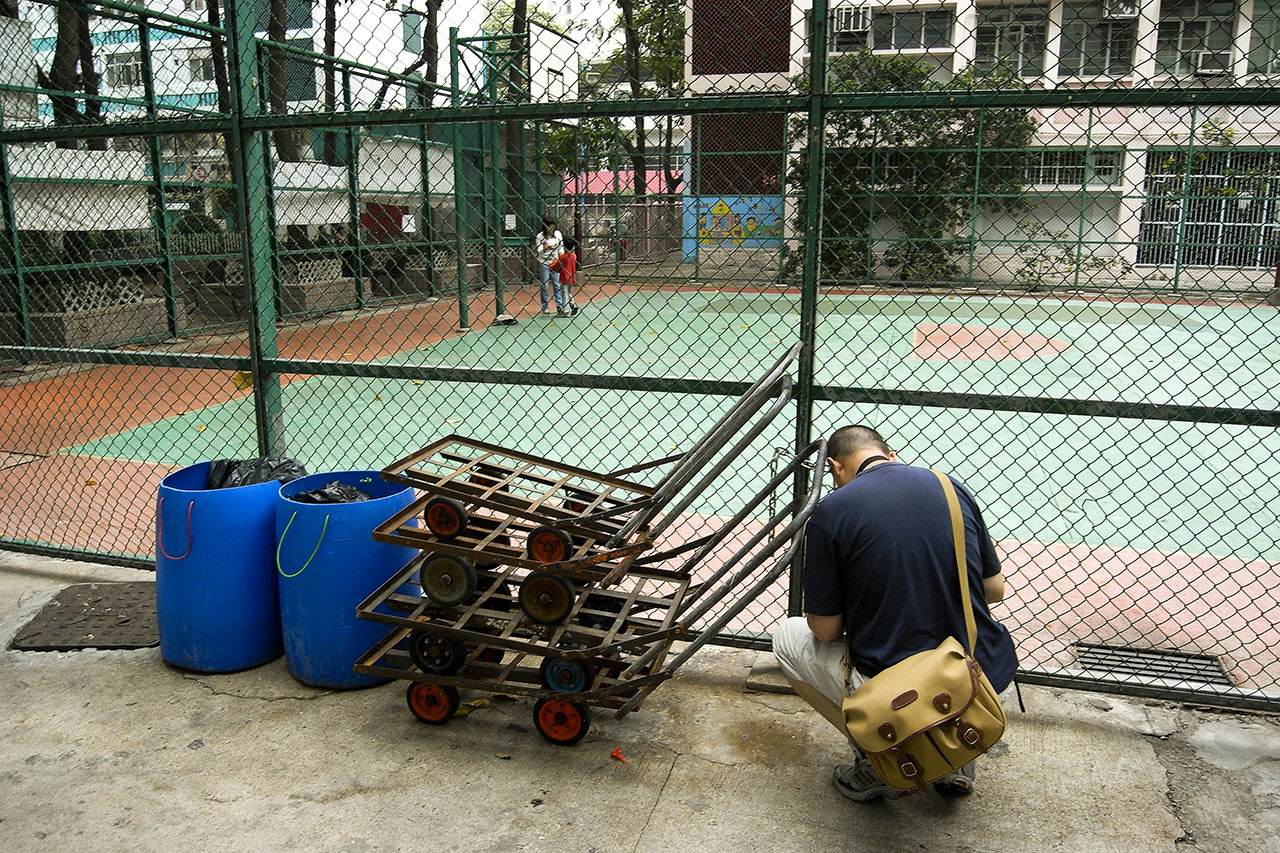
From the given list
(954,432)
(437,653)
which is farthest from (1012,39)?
(954,432)

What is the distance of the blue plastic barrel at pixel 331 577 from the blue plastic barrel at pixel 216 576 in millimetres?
136

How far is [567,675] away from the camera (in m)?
3.28

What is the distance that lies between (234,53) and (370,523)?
2.26 m

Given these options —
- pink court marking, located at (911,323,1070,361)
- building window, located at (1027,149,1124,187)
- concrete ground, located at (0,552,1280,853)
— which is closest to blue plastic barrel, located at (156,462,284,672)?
concrete ground, located at (0,552,1280,853)

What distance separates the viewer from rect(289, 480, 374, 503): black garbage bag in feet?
12.4

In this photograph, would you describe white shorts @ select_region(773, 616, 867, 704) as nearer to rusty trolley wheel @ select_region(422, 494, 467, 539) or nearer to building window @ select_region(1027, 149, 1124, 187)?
rusty trolley wheel @ select_region(422, 494, 467, 539)

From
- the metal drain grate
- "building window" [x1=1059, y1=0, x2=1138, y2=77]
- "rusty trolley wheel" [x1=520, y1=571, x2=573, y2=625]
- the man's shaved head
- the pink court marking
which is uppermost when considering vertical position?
"building window" [x1=1059, y1=0, x2=1138, y2=77]

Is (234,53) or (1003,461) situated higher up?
(234,53)

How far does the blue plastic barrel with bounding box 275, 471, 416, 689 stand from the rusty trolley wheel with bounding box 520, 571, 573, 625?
75 centimetres

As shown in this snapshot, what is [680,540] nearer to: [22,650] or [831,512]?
[831,512]

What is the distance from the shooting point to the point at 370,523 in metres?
3.68

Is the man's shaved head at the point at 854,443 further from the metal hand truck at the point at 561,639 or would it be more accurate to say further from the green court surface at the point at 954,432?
the green court surface at the point at 954,432

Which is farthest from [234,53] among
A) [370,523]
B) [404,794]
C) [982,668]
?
[982,668]

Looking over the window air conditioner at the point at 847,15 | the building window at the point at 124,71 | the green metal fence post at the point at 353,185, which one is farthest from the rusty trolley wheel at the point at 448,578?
the green metal fence post at the point at 353,185
